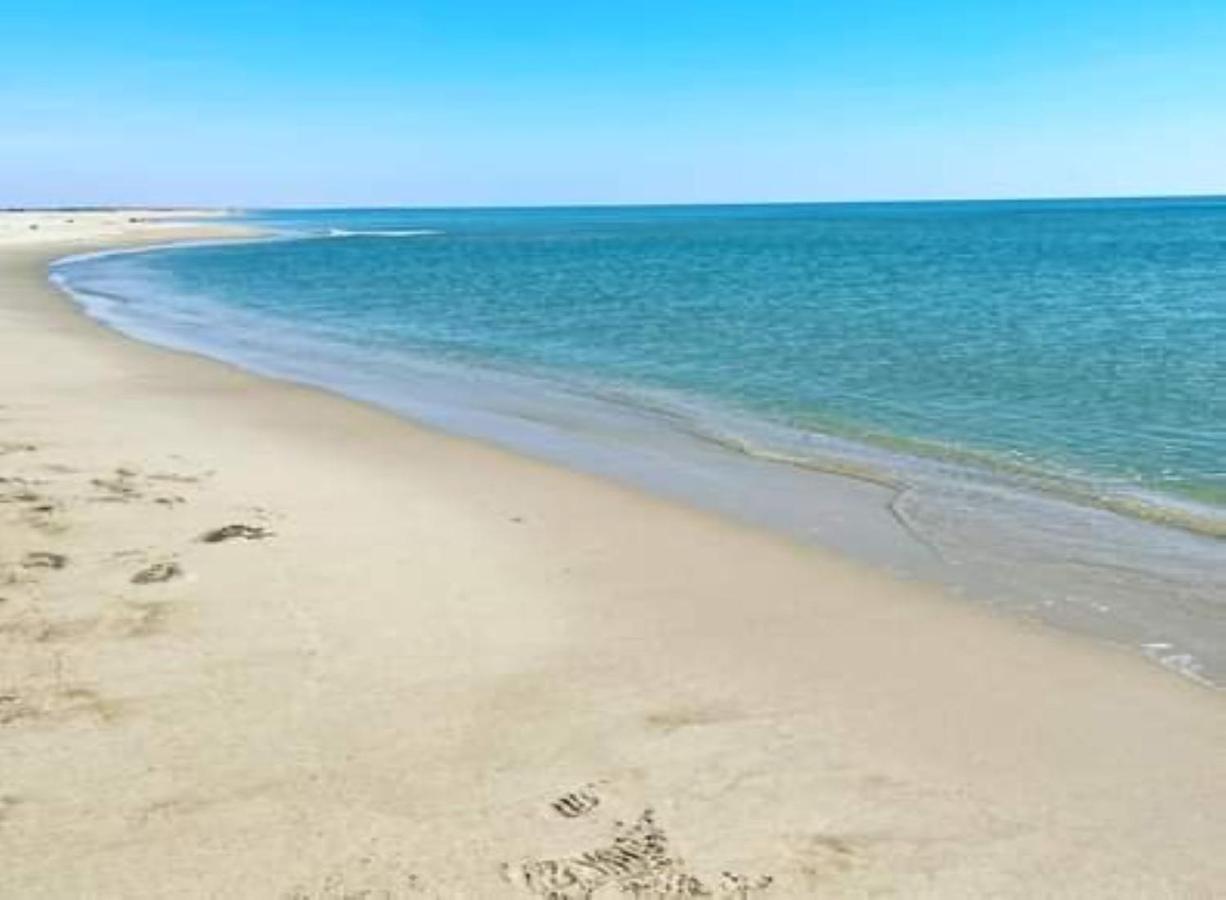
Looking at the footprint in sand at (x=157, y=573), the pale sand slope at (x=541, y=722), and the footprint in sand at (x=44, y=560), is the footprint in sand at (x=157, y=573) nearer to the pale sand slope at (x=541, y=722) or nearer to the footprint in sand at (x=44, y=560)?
the pale sand slope at (x=541, y=722)

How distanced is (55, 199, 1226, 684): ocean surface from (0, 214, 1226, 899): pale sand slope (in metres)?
1.47

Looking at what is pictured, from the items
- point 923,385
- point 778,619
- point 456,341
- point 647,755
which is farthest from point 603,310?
point 647,755

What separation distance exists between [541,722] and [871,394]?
43.2 feet

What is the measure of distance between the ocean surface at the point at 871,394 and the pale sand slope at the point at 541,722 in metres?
1.47

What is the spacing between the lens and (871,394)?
59.4ft

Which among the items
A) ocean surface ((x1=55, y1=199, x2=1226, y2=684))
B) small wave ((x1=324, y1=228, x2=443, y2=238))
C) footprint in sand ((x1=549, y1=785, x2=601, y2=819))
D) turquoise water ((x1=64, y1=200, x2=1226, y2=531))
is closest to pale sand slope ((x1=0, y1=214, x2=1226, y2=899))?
footprint in sand ((x1=549, y1=785, x2=601, y2=819))

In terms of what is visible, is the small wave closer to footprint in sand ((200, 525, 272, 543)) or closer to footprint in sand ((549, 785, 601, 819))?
footprint in sand ((200, 525, 272, 543))

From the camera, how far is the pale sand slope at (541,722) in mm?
4582

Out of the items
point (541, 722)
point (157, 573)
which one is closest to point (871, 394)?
point (157, 573)

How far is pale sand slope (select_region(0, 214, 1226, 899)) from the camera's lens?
15.0 ft

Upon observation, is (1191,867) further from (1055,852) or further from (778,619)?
(778,619)

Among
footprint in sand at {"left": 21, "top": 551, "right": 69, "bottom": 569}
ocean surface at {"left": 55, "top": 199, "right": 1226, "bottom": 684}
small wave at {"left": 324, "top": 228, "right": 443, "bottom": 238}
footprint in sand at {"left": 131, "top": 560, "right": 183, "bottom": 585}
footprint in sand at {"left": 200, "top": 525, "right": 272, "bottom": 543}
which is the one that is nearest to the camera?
footprint in sand at {"left": 131, "top": 560, "right": 183, "bottom": 585}

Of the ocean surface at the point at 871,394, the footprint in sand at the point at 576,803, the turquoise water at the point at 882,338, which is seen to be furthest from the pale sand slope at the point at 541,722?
the turquoise water at the point at 882,338

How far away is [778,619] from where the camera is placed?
7578 mm
